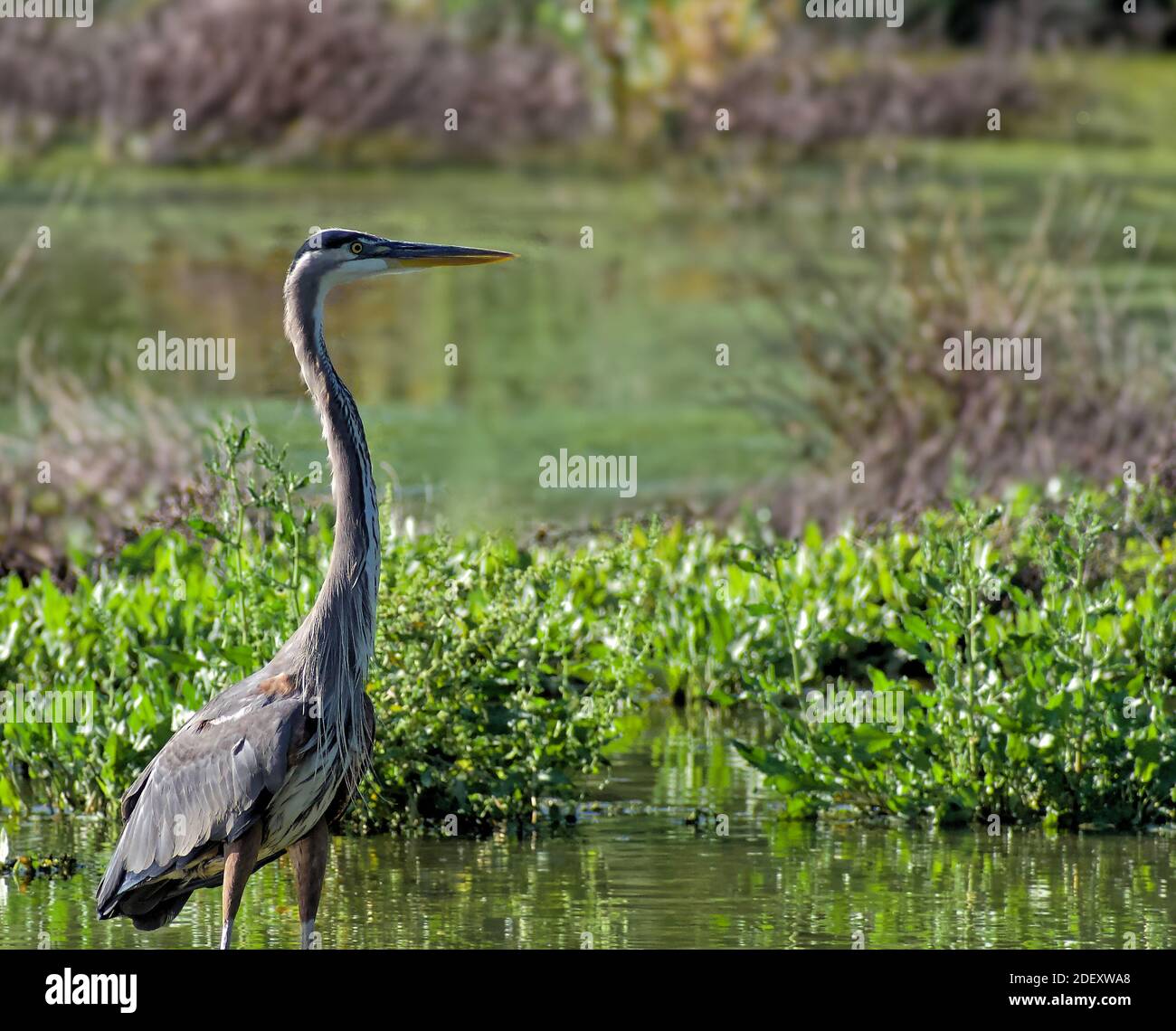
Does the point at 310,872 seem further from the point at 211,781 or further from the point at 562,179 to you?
the point at 562,179

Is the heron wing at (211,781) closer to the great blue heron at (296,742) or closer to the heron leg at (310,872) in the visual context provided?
the great blue heron at (296,742)

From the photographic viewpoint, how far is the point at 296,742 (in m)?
5.80

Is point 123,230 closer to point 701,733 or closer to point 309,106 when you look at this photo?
point 309,106

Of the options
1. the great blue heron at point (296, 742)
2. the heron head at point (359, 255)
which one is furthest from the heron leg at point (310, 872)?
the heron head at point (359, 255)

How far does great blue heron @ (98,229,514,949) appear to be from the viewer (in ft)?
19.1

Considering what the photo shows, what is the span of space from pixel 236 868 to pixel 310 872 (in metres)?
0.28

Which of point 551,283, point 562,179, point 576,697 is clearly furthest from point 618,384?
point 576,697

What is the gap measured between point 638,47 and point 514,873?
17747 mm

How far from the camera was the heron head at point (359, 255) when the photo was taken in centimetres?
620

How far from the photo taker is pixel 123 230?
2472cm

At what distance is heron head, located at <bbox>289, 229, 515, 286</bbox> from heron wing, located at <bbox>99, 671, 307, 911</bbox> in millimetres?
1207

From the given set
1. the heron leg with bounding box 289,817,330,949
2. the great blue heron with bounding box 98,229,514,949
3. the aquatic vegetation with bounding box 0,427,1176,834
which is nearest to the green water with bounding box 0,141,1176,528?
the aquatic vegetation with bounding box 0,427,1176,834
